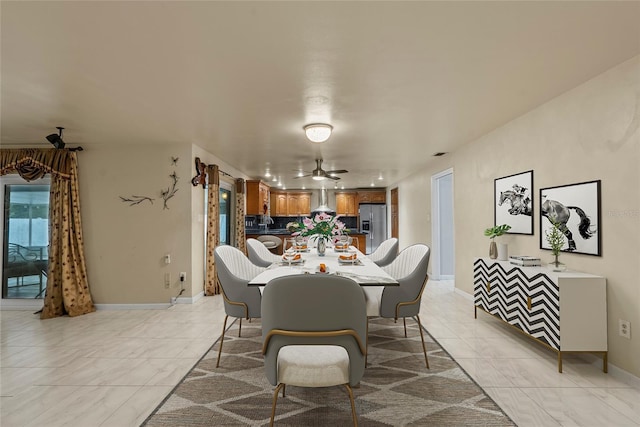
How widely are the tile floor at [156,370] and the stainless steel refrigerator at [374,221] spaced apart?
6.50 m

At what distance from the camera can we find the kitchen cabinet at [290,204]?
11.0 m

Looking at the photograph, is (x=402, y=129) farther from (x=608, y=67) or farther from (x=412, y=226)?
(x=412, y=226)

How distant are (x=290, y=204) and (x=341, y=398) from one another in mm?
9075

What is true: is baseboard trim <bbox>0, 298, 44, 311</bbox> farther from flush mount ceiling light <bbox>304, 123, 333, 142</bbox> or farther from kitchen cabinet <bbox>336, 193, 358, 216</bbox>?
kitchen cabinet <bbox>336, 193, 358, 216</bbox>

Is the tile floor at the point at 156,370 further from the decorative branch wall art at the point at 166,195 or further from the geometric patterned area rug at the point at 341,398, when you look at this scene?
the decorative branch wall art at the point at 166,195

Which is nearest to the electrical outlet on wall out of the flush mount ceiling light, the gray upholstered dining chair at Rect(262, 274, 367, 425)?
the gray upholstered dining chair at Rect(262, 274, 367, 425)

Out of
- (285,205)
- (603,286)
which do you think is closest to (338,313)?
(603,286)

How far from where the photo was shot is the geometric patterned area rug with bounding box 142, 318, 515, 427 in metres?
1.96

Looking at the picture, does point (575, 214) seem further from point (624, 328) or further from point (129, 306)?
point (129, 306)

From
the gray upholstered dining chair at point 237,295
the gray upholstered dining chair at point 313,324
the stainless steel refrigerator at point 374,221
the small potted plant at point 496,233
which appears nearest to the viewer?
the gray upholstered dining chair at point 313,324

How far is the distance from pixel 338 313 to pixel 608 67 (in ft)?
8.95

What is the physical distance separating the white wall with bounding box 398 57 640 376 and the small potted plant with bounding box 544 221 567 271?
0.38 ft

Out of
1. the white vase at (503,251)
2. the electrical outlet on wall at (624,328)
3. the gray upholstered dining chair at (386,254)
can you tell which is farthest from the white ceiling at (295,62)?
the electrical outlet on wall at (624,328)

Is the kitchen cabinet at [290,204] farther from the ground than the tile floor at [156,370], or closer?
farther from the ground
